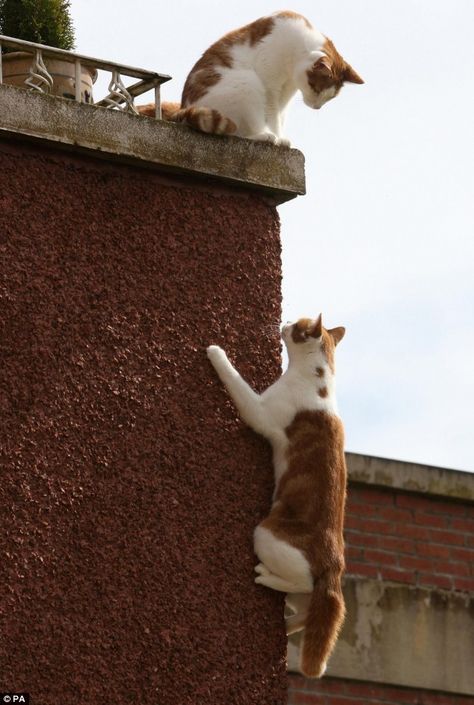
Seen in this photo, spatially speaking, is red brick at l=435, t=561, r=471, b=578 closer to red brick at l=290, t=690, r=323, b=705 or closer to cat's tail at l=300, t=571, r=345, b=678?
red brick at l=290, t=690, r=323, b=705

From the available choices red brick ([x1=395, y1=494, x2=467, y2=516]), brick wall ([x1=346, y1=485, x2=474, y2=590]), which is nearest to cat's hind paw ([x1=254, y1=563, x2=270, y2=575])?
brick wall ([x1=346, y1=485, x2=474, y2=590])

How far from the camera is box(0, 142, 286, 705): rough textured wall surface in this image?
541 centimetres

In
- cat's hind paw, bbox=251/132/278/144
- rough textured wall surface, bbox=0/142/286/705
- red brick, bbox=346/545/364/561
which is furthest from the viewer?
red brick, bbox=346/545/364/561

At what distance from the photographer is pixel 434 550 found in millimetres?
9000

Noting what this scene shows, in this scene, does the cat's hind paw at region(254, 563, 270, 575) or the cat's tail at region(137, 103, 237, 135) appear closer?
the cat's hind paw at region(254, 563, 270, 575)

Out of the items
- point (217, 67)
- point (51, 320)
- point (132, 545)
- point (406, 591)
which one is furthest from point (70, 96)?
point (406, 591)

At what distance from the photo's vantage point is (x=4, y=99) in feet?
18.5

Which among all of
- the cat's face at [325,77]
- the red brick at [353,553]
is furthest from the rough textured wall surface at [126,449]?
the red brick at [353,553]

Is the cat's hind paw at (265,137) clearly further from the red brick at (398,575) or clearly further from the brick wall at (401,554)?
the red brick at (398,575)

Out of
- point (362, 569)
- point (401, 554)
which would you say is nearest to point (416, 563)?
point (401, 554)

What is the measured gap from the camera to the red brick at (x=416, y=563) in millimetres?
8883

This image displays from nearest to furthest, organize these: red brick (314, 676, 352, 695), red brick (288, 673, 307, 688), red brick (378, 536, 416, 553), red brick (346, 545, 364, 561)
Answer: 1. red brick (288, 673, 307, 688)
2. red brick (314, 676, 352, 695)
3. red brick (346, 545, 364, 561)
4. red brick (378, 536, 416, 553)

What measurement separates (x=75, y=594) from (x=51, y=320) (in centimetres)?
82

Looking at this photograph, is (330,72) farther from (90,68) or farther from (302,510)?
(302,510)
